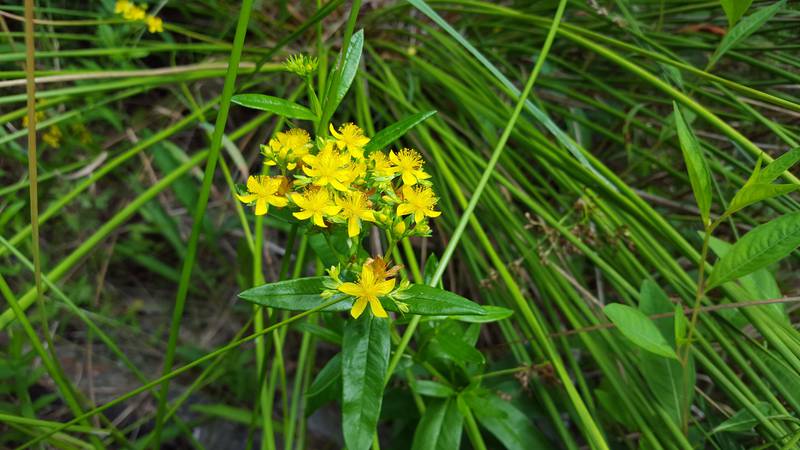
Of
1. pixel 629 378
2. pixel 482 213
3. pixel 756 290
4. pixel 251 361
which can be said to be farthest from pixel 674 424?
pixel 251 361

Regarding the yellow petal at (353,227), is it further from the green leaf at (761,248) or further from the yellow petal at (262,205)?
the green leaf at (761,248)

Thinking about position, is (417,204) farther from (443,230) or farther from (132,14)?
(132,14)

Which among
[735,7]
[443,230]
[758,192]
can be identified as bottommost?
[443,230]

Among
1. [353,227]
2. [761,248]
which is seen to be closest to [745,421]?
[761,248]

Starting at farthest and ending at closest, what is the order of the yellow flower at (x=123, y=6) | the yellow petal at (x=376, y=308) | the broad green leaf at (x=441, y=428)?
1. the yellow flower at (x=123, y=6)
2. the broad green leaf at (x=441, y=428)
3. the yellow petal at (x=376, y=308)

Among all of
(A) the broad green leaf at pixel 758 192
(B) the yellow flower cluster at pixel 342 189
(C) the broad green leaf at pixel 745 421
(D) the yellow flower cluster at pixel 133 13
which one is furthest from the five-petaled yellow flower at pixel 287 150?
(D) the yellow flower cluster at pixel 133 13

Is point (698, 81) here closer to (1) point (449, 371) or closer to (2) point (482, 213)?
(2) point (482, 213)

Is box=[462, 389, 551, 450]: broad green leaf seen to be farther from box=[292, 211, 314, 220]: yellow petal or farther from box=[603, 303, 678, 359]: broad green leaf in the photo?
box=[292, 211, 314, 220]: yellow petal
